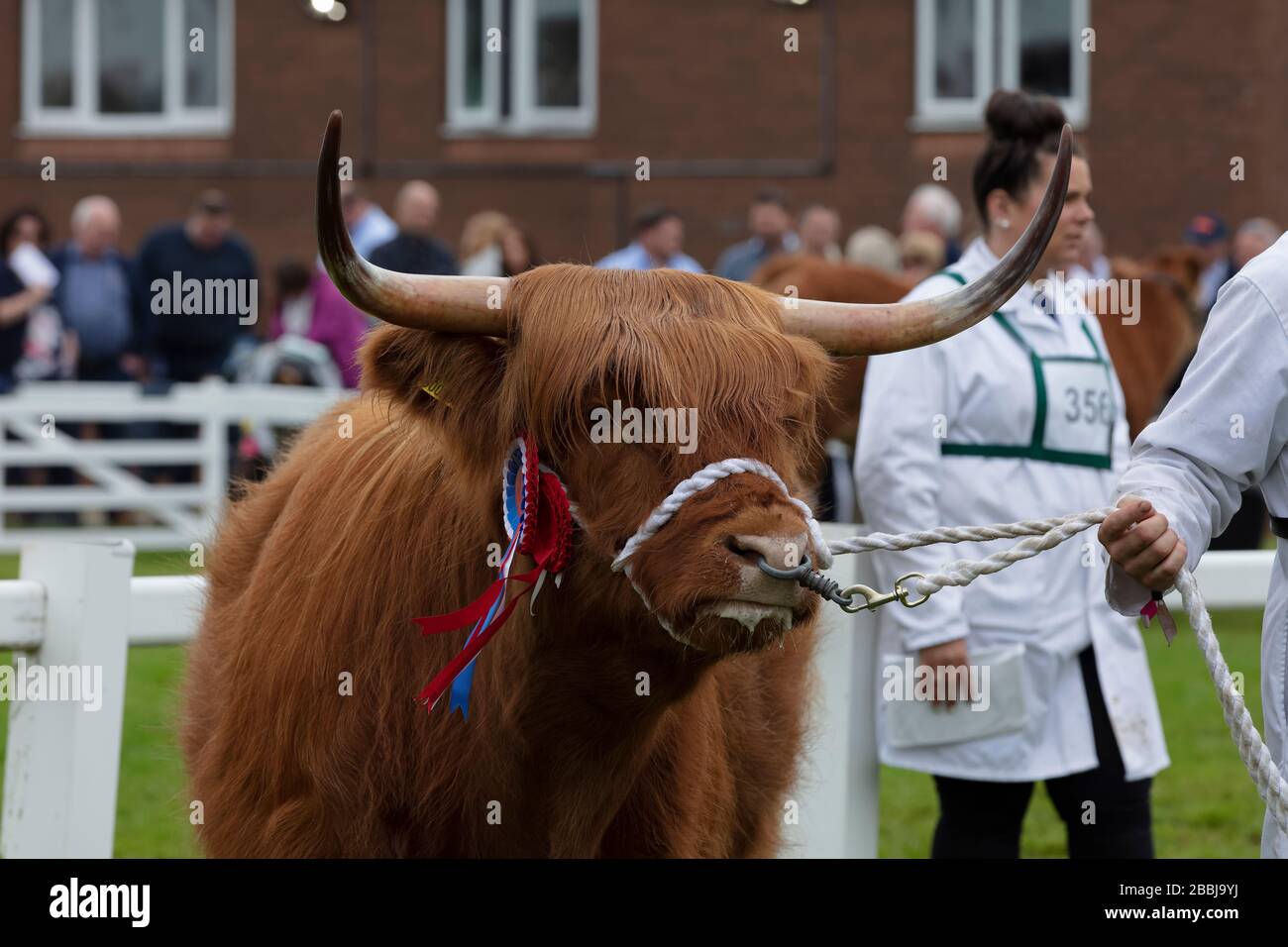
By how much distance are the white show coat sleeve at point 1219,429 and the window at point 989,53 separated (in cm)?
1770

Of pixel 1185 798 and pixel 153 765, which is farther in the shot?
pixel 153 765

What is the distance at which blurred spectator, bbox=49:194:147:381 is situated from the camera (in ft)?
46.6

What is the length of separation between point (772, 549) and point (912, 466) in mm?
1801

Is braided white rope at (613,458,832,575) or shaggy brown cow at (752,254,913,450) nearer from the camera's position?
braided white rope at (613,458,832,575)

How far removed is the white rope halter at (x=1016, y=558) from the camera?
3049 mm

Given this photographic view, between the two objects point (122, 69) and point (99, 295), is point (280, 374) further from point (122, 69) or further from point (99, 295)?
point (122, 69)

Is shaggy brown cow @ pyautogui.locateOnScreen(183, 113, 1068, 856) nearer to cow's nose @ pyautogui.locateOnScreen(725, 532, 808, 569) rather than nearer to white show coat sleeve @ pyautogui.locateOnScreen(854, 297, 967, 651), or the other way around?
cow's nose @ pyautogui.locateOnScreen(725, 532, 808, 569)

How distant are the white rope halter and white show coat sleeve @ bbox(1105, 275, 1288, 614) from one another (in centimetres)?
9

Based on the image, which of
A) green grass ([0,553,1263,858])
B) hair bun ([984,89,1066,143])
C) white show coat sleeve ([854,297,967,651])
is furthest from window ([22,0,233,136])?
white show coat sleeve ([854,297,967,651])

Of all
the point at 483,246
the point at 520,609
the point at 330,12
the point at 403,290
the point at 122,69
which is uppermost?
the point at 330,12

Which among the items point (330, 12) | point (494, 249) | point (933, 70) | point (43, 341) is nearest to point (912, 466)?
point (494, 249)

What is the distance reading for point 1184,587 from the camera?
123 inches
